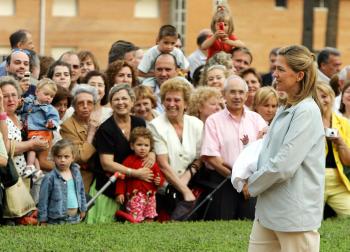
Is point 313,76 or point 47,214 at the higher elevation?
point 313,76

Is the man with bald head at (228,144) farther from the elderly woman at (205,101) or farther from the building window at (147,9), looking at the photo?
the building window at (147,9)

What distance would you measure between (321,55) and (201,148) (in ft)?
19.1

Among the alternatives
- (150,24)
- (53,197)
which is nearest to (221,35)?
(53,197)

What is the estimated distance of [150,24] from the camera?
41719 mm

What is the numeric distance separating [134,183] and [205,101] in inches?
66.5

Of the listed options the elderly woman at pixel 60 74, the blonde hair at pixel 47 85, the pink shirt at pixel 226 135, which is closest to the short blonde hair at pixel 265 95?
the pink shirt at pixel 226 135

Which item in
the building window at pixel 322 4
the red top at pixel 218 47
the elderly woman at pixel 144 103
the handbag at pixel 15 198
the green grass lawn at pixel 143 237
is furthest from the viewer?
the building window at pixel 322 4

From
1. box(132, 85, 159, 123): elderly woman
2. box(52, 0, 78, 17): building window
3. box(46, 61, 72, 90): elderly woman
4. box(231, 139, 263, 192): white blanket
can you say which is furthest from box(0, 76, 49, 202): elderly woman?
box(52, 0, 78, 17): building window

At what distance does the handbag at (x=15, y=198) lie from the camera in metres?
13.1

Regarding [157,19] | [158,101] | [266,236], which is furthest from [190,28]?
[266,236]

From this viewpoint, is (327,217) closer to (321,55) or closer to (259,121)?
(259,121)

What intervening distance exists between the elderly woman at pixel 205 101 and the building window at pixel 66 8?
2571cm

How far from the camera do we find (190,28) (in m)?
41.9

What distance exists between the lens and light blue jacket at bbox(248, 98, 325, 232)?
8.84 meters
